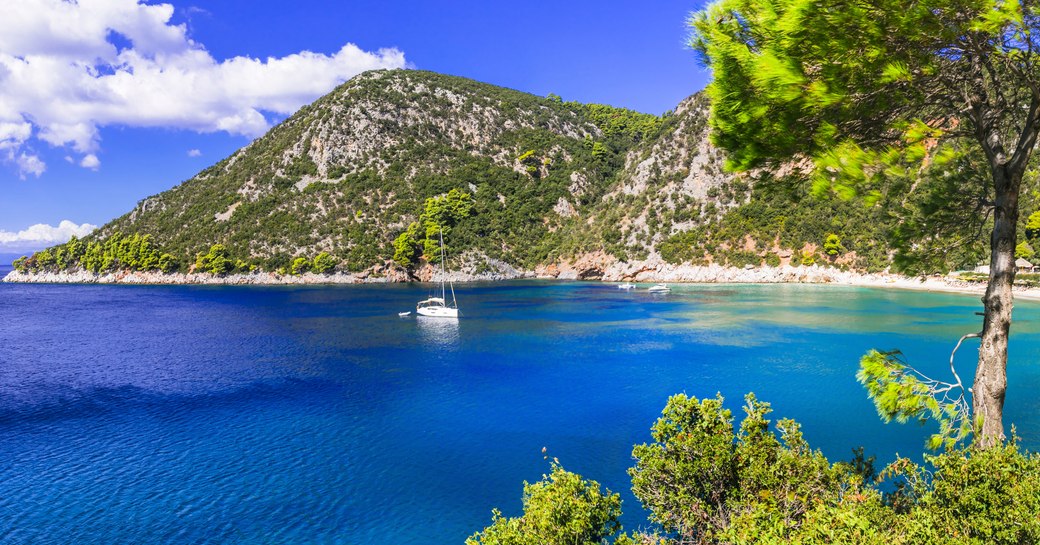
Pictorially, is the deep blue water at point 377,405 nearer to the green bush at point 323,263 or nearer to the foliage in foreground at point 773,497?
the foliage in foreground at point 773,497

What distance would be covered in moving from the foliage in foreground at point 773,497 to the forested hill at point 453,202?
325 feet

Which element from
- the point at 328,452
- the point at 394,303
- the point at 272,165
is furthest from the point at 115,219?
the point at 328,452

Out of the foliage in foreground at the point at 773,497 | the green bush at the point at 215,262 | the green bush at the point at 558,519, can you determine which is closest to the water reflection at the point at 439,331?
the foliage in foreground at the point at 773,497

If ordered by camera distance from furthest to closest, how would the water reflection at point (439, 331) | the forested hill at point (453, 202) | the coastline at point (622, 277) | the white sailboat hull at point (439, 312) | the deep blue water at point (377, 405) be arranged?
the forested hill at point (453, 202) < the coastline at point (622, 277) < the white sailboat hull at point (439, 312) < the water reflection at point (439, 331) < the deep blue water at point (377, 405)

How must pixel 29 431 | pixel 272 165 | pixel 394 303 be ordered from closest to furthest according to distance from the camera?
pixel 29 431 → pixel 394 303 → pixel 272 165

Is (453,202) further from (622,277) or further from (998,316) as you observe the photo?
(998,316)

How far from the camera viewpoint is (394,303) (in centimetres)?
7931

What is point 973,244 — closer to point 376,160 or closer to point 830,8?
point 830,8

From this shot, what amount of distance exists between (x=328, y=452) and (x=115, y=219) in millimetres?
178442

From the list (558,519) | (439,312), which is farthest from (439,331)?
(558,519)

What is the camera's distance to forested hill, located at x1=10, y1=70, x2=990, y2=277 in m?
110

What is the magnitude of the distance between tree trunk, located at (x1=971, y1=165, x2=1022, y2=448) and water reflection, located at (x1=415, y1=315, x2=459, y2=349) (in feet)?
132

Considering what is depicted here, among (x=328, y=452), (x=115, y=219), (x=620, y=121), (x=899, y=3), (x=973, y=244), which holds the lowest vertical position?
(x=328, y=452)

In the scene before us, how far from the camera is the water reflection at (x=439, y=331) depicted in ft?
155
